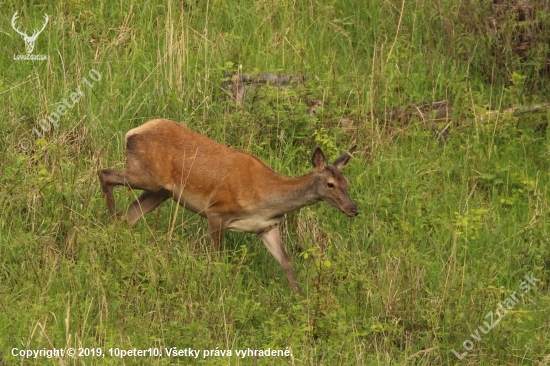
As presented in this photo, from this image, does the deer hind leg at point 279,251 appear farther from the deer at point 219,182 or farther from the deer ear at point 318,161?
the deer ear at point 318,161

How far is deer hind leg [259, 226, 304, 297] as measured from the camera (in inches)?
387

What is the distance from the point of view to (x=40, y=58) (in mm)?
11758

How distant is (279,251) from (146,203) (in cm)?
126

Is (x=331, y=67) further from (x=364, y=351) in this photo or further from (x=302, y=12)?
(x=364, y=351)

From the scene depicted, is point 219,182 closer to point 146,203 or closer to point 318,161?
point 146,203

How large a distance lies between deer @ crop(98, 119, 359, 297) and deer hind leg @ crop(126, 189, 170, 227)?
0.01 metres

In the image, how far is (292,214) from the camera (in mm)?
10516

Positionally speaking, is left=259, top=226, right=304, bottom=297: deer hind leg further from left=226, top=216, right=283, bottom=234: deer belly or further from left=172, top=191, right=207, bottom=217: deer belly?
left=172, top=191, right=207, bottom=217: deer belly

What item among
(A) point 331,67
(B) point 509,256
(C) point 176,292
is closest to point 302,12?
(A) point 331,67

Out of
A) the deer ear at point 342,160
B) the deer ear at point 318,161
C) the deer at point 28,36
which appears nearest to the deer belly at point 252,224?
the deer ear at point 318,161

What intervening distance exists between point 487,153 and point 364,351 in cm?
359

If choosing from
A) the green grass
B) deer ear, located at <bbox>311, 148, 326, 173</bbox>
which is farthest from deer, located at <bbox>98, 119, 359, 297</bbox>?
the green grass

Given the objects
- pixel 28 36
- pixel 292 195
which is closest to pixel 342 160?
pixel 292 195

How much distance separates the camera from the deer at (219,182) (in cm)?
1013
